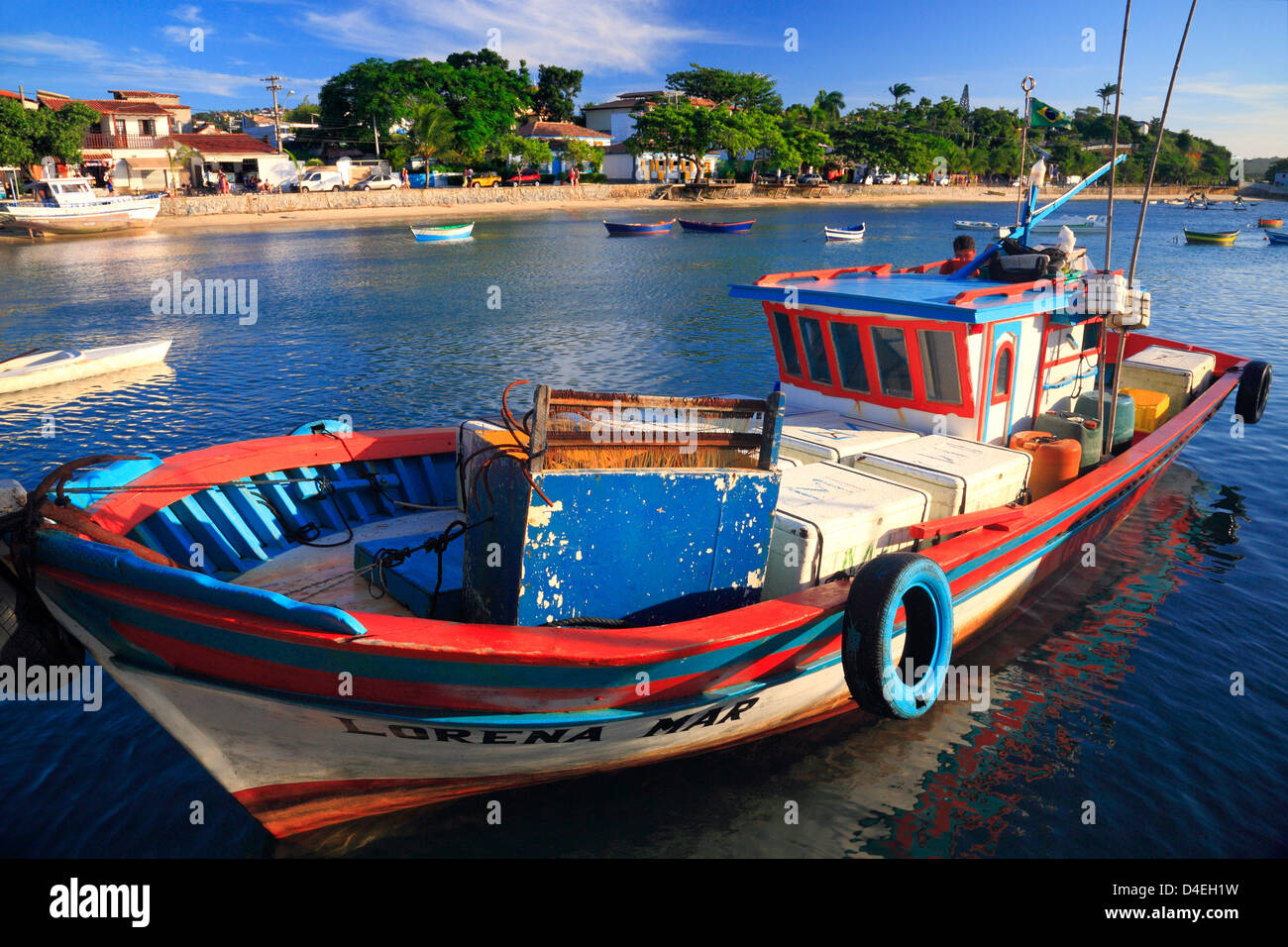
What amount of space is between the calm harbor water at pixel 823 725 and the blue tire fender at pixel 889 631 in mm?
1236

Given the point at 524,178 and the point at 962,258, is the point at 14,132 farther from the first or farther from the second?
the point at 962,258

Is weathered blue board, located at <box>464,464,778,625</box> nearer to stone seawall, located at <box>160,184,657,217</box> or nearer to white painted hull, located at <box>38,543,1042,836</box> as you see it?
white painted hull, located at <box>38,543,1042,836</box>

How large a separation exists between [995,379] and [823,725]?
4.27 m

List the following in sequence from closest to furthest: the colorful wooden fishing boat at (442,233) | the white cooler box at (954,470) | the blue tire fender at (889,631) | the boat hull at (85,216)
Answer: the blue tire fender at (889,631), the white cooler box at (954,470), the boat hull at (85,216), the colorful wooden fishing boat at (442,233)

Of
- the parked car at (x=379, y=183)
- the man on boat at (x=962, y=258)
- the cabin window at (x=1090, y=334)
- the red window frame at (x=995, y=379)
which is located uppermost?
the parked car at (x=379, y=183)

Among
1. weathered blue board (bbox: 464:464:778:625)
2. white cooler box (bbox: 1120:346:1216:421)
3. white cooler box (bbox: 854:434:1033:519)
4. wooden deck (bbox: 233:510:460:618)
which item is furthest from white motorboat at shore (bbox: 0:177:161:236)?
white cooler box (bbox: 854:434:1033:519)

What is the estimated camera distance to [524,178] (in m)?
90.2

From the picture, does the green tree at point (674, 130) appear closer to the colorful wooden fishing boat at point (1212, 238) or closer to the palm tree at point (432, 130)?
the palm tree at point (432, 130)

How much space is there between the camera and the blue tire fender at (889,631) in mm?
6223

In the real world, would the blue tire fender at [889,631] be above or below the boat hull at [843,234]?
below

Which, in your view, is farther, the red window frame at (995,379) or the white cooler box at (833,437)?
the red window frame at (995,379)

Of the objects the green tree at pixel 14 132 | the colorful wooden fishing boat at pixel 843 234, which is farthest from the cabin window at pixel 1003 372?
the green tree at pixel 14 132

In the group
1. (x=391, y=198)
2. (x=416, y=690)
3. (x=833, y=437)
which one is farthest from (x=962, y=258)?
(x=391, y=198)

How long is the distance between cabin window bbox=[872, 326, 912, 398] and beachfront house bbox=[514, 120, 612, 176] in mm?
93082
